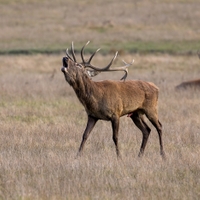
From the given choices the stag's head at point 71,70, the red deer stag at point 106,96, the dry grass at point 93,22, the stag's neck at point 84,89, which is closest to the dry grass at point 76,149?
the red deer stag at point 106,96

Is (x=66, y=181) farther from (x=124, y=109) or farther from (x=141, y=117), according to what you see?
(x=141, y=117)

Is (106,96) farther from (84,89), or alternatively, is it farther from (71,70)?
(71,70)

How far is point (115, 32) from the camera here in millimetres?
40938

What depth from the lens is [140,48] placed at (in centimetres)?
3194

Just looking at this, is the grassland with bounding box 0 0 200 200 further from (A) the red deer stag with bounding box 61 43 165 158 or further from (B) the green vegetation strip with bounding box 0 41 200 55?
(A) the red deer stag with bounding box 61 43 165 158

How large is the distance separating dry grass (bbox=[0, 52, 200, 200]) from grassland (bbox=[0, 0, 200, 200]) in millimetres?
12

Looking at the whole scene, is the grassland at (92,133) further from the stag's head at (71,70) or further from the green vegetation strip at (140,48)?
the stag's head at (71,70)

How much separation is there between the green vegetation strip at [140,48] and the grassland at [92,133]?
5 centimetres

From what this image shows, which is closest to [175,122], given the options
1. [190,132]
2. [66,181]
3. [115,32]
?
[190,132]

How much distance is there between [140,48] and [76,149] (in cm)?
2186

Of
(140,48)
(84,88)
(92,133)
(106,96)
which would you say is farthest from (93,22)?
(84,88)

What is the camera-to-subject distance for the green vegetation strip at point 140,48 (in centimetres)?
3047

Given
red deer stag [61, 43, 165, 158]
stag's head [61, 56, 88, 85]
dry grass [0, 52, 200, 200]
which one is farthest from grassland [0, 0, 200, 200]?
stag's head [61, 56, 88, 85]

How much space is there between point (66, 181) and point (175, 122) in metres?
5.75
